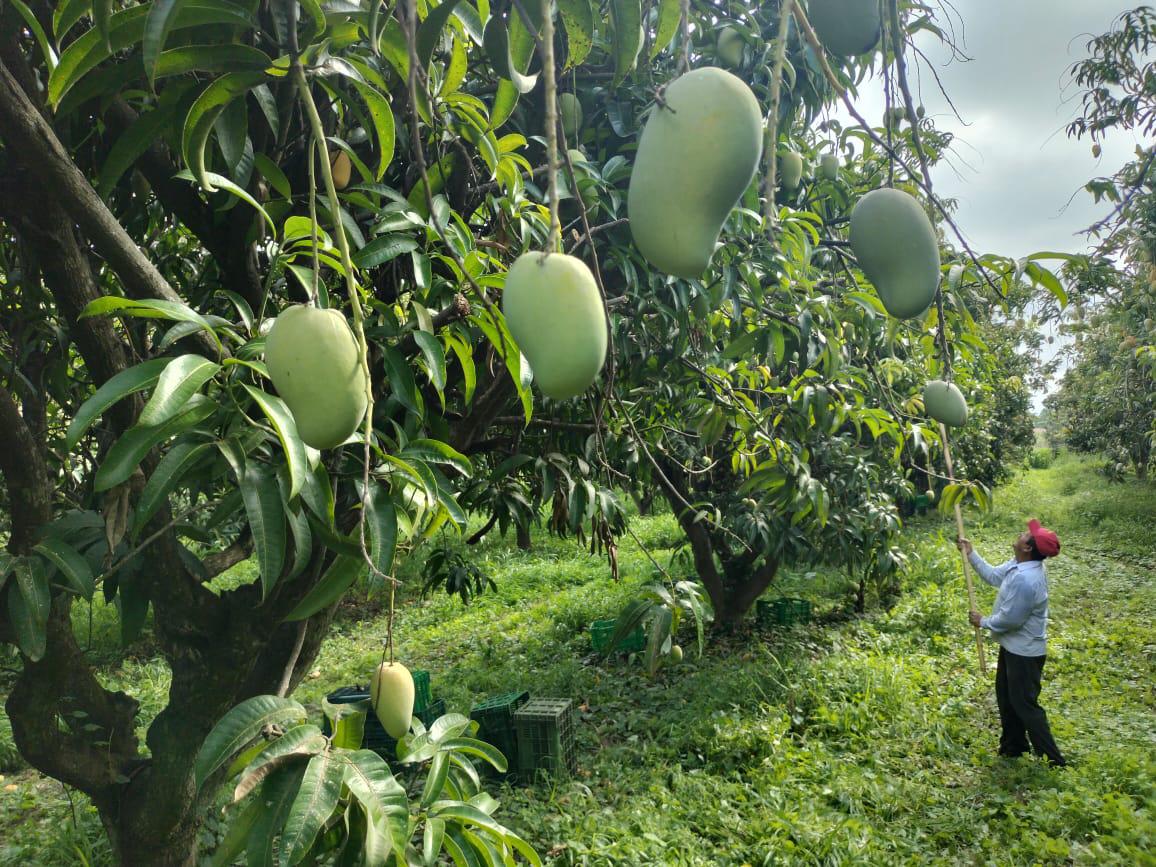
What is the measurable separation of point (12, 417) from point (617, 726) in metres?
3.23

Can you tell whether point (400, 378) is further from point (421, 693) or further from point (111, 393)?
point (421, 693)

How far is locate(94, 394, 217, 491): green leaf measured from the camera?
75 centimetres

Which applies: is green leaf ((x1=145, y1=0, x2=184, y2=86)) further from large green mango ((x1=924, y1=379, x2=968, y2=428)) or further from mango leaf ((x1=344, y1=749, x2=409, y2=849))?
mango leaf ((x1=344, y1=749, x2=409, y2=849))

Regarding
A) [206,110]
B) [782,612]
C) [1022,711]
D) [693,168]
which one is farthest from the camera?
[782,612]

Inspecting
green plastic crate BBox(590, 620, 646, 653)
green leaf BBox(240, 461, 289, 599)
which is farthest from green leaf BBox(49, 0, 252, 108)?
green plastic crate BBox(590, 620, 646, 653)

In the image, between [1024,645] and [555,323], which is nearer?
[555,323]

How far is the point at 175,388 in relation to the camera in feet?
2.32

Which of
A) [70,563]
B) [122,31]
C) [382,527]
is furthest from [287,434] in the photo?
[70,563]

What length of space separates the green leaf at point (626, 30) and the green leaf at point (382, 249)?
67 cm

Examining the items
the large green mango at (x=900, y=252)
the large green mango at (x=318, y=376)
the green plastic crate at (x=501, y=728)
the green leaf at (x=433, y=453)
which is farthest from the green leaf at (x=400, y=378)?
the green plastic crate at (x=501, y=728)

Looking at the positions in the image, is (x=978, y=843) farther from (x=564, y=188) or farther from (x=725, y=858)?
(x=564, y=188)

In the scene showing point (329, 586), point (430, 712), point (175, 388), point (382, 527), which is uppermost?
point (175, 388)

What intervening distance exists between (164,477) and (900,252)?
0.73 meters

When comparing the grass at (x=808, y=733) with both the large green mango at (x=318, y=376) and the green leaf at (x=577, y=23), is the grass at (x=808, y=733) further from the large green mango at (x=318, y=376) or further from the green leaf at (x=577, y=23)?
the green leaf at (x=577, y=23)
